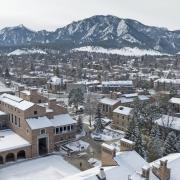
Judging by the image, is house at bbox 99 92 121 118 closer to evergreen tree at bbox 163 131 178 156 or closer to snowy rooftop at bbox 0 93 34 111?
snowy rooftop at bbox 0 93 34 111

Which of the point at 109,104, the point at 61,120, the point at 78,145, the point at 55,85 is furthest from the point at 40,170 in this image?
the point at 55,85

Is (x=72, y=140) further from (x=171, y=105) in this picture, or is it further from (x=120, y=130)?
(x=171, y=105)

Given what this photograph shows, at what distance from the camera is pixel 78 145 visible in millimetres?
60969

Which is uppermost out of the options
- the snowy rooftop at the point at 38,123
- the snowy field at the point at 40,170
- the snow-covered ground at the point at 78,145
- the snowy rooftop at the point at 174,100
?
the snowy rooftop at the point at 38,123

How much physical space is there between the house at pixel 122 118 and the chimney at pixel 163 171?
39591 mm

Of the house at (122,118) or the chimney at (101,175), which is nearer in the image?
the chimney at (101,175)

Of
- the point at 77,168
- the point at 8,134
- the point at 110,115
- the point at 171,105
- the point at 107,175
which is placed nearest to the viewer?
the point at 107,175

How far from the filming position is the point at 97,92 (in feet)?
423

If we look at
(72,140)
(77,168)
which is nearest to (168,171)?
(77,168)

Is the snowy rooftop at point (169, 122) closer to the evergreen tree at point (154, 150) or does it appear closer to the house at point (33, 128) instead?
the evergreen tree at point (154, 150)

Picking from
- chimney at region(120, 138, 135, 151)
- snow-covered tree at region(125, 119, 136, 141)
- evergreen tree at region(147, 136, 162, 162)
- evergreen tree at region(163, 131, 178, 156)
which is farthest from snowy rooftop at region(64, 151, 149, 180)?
snow-covered tree at region(125, 119, 136, 141)

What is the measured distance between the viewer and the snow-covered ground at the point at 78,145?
59.1 meters

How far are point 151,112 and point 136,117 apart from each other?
5.83m

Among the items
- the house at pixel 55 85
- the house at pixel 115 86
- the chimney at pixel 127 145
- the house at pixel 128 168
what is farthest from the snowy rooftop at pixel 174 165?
the house at pixel 55 85
